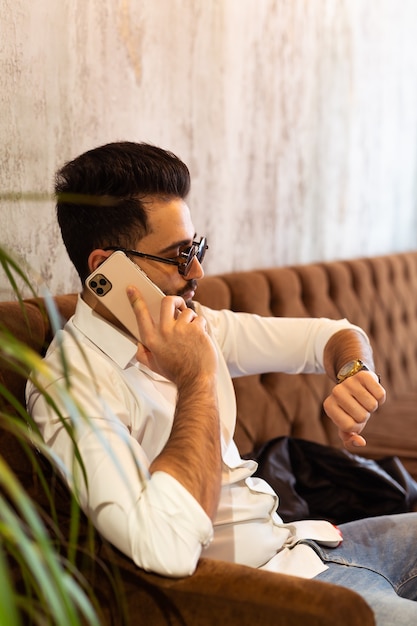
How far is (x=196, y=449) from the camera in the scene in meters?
1.11

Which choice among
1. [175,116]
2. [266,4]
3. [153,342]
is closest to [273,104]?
[266,4]

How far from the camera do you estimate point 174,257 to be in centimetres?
145

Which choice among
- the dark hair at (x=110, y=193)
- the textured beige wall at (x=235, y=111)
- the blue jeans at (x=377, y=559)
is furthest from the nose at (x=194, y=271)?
the blue jeans at (x=377, y=559)

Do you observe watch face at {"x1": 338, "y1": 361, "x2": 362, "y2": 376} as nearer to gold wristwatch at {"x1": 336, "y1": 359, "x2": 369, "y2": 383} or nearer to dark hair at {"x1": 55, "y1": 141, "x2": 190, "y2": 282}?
gold wristwatch at {"x1": 336, "y1": 359, "x2": 369, "y2": 383}

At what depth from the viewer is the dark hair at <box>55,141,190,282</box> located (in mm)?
1429

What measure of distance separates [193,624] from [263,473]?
82cm

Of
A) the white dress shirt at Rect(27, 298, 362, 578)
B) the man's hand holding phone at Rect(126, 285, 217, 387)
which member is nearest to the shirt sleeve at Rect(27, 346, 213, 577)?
the white dress shirt at Rect(27, 298, 362, 578)

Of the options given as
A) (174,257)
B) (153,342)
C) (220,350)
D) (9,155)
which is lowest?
(220,350)

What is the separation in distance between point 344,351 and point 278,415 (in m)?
0.54

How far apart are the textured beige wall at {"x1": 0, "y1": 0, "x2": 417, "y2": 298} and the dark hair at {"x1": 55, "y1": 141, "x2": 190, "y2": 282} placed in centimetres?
17

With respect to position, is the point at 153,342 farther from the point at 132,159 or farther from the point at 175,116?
the point at 175,116

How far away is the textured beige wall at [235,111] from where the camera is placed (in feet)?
5.48

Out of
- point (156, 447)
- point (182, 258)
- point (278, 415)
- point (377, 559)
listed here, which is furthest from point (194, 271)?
point (278, 415)

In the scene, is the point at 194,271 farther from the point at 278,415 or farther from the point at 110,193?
the point at 278,415
